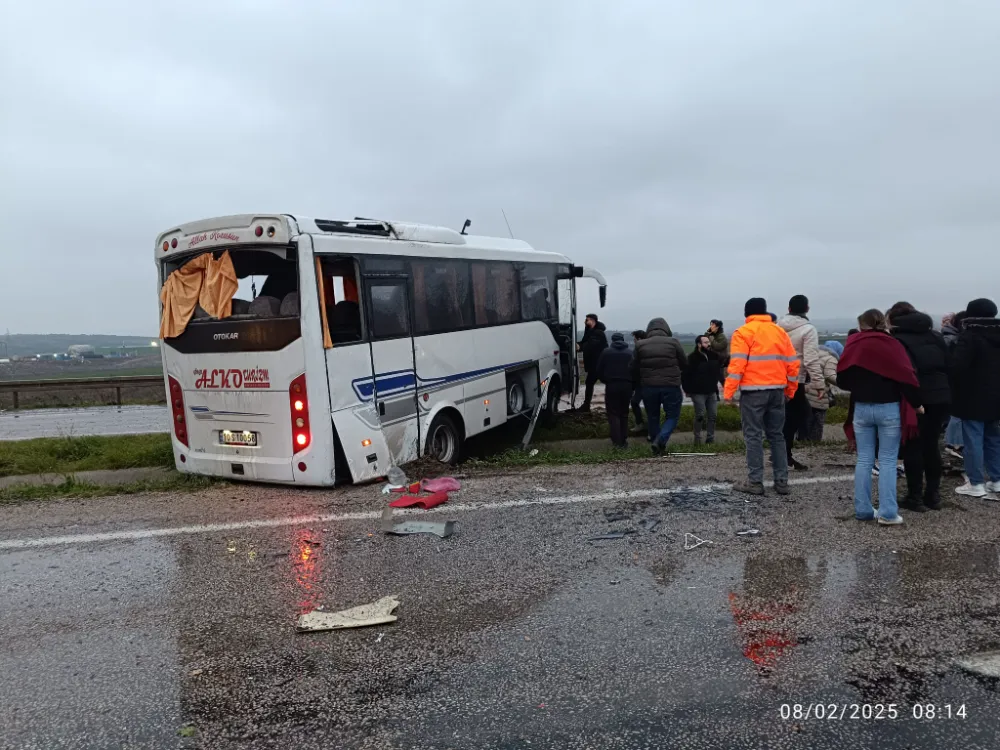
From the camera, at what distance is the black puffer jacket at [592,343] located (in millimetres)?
13711

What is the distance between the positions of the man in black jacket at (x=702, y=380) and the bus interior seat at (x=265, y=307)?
5.76 metres

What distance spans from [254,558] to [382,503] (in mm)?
1679

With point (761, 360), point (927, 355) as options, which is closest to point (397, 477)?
point (761, 360)

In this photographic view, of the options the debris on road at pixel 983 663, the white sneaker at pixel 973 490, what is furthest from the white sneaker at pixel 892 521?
the debris on road at pixel 983 663

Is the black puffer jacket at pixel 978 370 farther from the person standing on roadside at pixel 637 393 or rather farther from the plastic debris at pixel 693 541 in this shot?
the person standing on roadside at pixel 637 393

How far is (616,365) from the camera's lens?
1031 cm

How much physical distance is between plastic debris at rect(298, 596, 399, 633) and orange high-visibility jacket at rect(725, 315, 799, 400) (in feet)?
12.9

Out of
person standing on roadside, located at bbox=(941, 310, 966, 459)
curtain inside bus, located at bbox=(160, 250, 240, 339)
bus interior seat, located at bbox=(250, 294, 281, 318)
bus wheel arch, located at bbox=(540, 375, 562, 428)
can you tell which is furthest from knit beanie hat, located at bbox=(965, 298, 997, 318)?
curtain inside bus, located at bbox=(160, 250, 240, 339)

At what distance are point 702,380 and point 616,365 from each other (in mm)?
1274

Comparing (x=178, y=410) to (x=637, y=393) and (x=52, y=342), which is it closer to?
(x=637, y=393)

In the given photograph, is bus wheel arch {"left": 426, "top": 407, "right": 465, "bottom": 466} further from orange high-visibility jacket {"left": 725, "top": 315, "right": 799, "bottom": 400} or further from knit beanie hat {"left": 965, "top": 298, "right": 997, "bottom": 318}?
knit beanie hat {"left": 965, "top": 298, "right": 997, "bottom": 318}

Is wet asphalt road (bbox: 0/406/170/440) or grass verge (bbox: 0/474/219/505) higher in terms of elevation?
wet asphalt road (bbox: 0/406/170/440)

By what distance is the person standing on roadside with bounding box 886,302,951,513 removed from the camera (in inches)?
241
